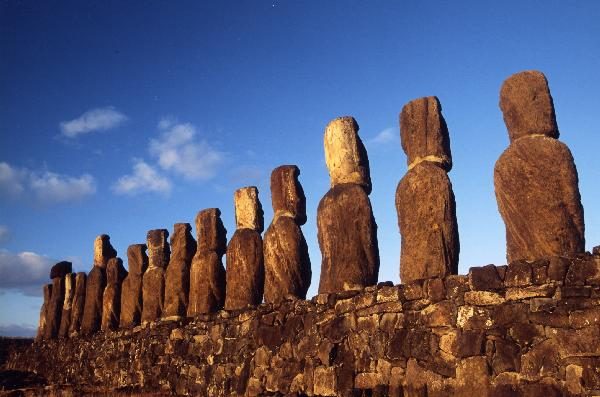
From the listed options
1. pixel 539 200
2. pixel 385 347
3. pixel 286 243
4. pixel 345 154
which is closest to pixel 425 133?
pixel 345 154

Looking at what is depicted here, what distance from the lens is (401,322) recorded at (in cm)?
744

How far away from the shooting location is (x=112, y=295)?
1666 centimetres

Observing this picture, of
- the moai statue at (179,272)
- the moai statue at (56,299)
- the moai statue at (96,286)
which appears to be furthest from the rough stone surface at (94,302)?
the moai statue at (179,272)

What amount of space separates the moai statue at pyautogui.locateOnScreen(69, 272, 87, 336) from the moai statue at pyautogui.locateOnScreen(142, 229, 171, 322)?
478 centimetres

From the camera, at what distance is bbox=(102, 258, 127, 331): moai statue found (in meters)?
16.4

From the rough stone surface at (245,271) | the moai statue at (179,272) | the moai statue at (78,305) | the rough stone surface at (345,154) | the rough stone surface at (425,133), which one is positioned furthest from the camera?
the moai statue at (78,305)

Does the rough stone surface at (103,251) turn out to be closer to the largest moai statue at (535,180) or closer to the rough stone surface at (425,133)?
the rough stone surface at (425,133)

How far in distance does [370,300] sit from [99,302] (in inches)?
452

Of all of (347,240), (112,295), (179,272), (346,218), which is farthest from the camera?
(112,295)

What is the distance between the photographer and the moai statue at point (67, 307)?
19.3 metres

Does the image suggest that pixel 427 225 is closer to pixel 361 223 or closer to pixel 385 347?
pixel 361 223

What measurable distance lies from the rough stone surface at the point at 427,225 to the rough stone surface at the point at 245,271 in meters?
3.84

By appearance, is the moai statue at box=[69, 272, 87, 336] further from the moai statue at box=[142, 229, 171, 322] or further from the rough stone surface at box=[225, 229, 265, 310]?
the rough stone surface at box=[225, 229, 265, 310]

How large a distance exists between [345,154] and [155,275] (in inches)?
267
